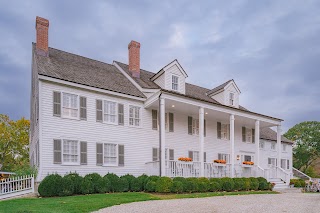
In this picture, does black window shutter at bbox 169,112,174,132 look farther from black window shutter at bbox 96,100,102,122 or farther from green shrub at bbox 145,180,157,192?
green shrub at bbox 145,180,157,192

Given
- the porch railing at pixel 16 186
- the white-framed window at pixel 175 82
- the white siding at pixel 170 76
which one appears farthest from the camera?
the white-framed window at pixel 175 82

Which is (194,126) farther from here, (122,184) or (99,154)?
(122,184)

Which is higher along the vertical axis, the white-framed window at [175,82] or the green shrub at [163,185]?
the white-framed window at [175,82]

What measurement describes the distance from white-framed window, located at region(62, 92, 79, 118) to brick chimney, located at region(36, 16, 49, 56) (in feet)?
12.2

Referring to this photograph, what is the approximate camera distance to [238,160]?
2883cm

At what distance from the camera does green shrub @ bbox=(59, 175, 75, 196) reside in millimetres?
15883

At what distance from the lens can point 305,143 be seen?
54906 mm

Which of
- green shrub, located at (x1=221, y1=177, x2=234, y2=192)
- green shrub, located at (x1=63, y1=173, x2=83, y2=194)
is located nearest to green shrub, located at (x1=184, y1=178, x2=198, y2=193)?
green shrub, located at (x1=221, y1=177, x2=234, y2=192)

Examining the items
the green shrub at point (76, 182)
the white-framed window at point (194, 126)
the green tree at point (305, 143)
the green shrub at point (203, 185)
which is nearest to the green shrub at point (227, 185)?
the green shrub at point (203, 185)

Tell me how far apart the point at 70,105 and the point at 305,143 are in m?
47.5

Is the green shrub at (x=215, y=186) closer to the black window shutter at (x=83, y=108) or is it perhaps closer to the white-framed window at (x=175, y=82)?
the white-framed window at (x=175, y=82)

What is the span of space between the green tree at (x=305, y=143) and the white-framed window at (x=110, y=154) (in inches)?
1631

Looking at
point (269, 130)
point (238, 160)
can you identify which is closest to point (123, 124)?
point (238, 160)

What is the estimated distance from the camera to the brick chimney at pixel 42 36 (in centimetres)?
2000
